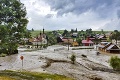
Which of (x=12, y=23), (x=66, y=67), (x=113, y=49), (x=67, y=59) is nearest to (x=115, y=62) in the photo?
(x=66, y=67)

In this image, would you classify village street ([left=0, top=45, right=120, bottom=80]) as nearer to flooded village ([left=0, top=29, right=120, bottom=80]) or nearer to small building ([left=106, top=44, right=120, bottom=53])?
flooded village ([left=0, top=29, right=120, bottom=80])

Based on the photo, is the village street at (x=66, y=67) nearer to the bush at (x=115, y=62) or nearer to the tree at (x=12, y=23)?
the bush at (x=115, y=62)

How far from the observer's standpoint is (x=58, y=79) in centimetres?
3581

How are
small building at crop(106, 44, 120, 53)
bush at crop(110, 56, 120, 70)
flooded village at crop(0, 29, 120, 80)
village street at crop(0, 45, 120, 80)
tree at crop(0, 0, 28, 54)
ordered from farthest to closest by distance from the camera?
small building at crop(106, 44, 120, 53)
bush at crop(110, 56, 120, 70)
flooded village at crop(0, 29, 120, 80)
village street at crop(0, 45, 120, 80)
tree at crop(0, 0, 28, 54)

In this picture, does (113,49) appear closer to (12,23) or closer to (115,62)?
(115,62)

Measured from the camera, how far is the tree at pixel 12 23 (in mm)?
32219

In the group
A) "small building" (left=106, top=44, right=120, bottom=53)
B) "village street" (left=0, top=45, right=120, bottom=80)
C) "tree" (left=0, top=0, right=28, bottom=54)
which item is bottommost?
"village street" (left=0, top=45, right=120, bottom=80)

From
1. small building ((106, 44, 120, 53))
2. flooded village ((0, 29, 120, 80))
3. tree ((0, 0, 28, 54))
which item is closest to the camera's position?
tree ((0, 0, 28, 54))

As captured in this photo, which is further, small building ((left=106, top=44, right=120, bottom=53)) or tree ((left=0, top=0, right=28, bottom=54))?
small building ((left=106, top=44, right=120, bottom=53))

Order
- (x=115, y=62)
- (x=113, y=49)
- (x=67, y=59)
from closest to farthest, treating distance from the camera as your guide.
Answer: (x=115, y=62), (x=67, y=59), (x=113, y=49)

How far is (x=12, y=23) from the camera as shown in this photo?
33.0 meters

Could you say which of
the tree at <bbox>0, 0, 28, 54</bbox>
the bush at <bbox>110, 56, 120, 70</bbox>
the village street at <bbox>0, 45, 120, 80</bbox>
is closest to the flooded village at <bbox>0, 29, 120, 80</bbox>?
the village street at <bbox>0, 45, 120, 80</bbox>

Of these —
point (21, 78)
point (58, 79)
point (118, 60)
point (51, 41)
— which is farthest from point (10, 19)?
point (51, 41)

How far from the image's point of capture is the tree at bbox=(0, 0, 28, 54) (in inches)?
1268
